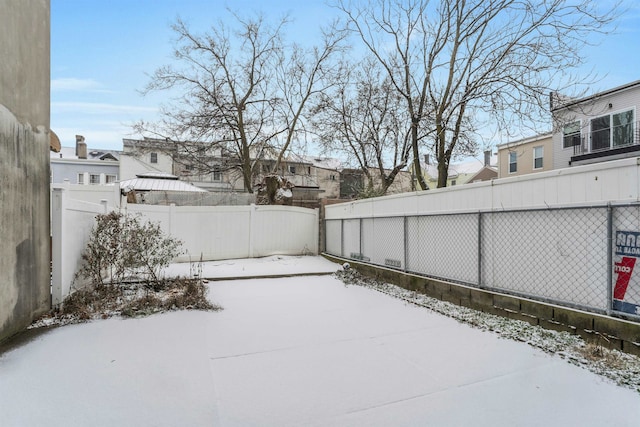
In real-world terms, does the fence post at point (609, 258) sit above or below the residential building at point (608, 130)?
below

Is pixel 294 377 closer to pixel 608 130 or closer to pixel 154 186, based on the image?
pixel 154 186

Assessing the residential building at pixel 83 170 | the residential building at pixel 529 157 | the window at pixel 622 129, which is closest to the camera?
the window at pixel 622 129

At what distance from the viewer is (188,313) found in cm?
463

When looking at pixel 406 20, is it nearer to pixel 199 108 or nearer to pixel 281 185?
pixel 281 185

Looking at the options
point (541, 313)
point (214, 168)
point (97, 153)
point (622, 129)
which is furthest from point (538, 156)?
point (97, 153)

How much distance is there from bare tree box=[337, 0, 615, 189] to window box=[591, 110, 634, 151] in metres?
6.90

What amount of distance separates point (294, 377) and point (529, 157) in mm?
20055

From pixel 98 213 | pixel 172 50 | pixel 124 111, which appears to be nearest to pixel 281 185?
pixel 98 213

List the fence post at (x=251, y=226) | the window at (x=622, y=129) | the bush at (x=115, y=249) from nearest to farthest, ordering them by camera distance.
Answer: the bush at (x=115, y=249) < the fence post at (x=251, y=226) < the window at (x=622, y=129)

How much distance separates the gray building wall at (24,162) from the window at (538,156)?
67.1 feet

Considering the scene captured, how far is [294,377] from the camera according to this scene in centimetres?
281

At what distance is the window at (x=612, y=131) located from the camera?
1270 centimetres

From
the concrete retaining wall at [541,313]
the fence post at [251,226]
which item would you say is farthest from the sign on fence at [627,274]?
the fence post at [251,226]

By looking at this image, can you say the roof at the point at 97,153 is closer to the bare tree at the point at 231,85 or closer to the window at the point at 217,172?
the window at the point at 217,172
